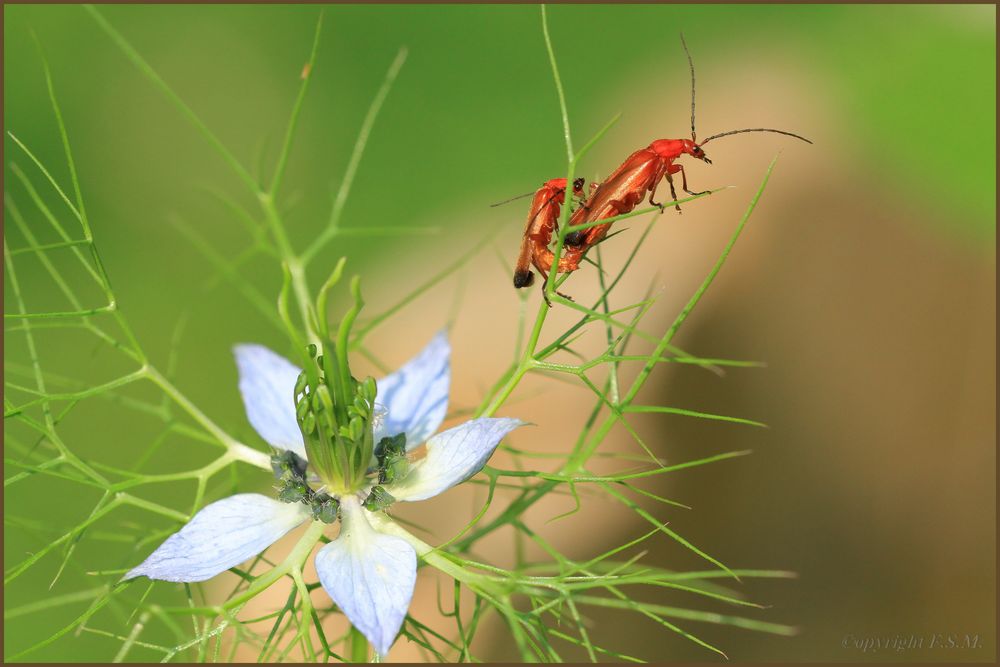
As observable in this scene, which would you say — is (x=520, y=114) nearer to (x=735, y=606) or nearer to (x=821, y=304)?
(x=821, y=304)

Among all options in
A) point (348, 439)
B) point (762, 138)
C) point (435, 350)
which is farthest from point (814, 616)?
point (348, 439)

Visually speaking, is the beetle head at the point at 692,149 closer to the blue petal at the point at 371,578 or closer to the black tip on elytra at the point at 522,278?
the black tip on elytra at the point at 522,278

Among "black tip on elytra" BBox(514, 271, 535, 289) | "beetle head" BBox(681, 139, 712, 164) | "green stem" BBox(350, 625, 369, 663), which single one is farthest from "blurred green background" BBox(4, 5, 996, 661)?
"beetle head" BBox(681, 139, 712, 164)

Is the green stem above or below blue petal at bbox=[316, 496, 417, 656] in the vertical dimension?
below

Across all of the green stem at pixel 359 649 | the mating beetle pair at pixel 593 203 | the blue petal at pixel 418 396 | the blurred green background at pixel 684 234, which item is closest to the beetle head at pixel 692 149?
the mating beetle pair at pixel 593 203

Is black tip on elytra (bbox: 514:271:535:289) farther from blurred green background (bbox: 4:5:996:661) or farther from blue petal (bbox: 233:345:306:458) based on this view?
blurred green background (bbox: 4:5:996:661)

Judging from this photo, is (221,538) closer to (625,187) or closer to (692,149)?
(625,187)

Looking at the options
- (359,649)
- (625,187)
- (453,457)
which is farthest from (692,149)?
(359,649)
